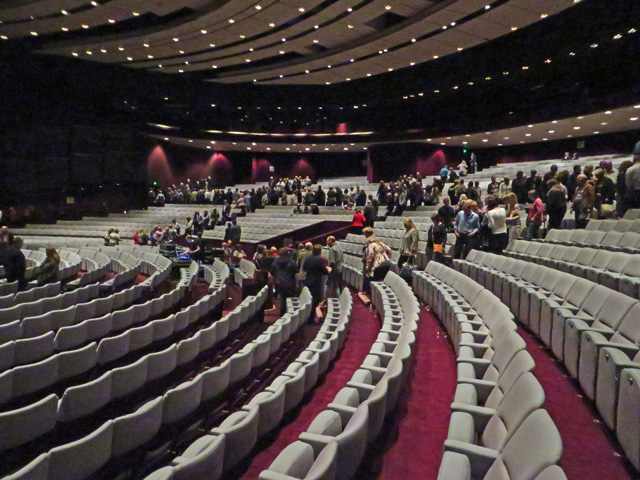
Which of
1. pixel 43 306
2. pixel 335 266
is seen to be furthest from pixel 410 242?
pixel 43 306

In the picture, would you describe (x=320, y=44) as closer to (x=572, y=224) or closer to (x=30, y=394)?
(x=572, y=224)

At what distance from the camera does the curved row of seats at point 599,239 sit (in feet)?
15.2

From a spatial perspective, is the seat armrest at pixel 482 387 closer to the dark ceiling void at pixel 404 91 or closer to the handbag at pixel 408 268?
the handbag at pixel 408 268

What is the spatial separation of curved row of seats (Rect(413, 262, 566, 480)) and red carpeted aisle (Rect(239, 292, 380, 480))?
0.83 m

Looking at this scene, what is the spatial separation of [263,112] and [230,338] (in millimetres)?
16953

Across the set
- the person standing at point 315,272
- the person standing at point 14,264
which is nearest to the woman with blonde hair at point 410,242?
the person standing at point 315,272

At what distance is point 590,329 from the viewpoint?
2508 millimetres

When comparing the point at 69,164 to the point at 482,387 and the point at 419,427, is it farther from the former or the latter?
the point at 482,387

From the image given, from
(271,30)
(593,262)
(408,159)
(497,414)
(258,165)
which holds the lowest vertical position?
(497,414)

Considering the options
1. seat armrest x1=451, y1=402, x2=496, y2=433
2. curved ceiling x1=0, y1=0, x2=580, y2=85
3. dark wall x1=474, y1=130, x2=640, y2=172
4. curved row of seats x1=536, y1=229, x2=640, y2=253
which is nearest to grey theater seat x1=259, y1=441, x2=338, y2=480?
seat armrest x1=451, y1=402, x2=496, y2=433

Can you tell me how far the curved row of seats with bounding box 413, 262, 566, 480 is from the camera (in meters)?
1.29

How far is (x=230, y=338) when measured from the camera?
14.7 ft

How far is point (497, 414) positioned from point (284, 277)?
3878 millimetres

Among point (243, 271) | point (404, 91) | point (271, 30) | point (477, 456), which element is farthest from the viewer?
point (404, 91)
